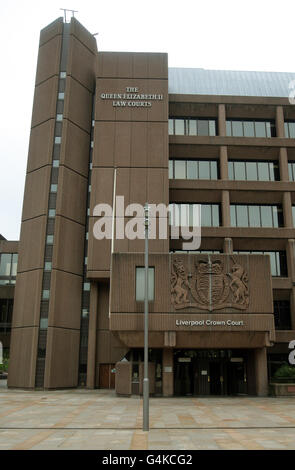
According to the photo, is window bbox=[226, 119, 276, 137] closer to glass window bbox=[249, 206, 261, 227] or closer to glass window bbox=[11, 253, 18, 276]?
glass window bbox=[249, 206, 261, 227]

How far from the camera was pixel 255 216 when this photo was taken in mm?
45938

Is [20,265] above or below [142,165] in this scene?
below

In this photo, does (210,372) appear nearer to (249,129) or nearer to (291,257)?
(291,257)

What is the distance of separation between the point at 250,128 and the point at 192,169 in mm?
8282

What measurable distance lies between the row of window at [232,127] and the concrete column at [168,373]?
24.3 meters

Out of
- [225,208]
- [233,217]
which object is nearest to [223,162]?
[225,208]

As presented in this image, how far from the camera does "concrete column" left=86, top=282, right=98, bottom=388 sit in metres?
40.1

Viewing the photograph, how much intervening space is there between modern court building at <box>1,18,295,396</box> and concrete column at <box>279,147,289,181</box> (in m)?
0.15

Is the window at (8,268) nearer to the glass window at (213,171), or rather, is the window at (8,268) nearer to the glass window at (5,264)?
the glass window at (5,264)

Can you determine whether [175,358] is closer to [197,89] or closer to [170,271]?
[170,271]

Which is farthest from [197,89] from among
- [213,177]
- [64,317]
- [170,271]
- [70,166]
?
[64,317]

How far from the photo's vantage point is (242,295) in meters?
32.8

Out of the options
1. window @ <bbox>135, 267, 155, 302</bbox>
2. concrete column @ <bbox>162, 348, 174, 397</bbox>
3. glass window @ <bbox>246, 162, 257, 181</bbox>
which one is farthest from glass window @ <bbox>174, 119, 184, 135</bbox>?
concrete column @ <bbox>162, 348, 174, 397</bbox>
